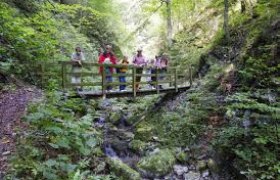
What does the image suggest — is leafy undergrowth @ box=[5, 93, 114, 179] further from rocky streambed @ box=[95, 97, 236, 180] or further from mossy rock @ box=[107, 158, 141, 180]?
rocky streambed @ box=[95, 97, 236, 180]

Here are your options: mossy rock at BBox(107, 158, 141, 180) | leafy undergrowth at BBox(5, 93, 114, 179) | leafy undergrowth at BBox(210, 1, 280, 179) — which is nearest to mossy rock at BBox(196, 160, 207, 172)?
leafy undergrowth at BBox(210, 1, 280, 179)

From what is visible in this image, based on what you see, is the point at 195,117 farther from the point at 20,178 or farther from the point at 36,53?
the point at 20,178

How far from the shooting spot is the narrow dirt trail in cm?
612

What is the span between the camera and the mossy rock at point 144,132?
1233cm

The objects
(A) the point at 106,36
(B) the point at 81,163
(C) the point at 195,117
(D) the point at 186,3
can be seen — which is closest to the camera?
(B) the point at 81,163

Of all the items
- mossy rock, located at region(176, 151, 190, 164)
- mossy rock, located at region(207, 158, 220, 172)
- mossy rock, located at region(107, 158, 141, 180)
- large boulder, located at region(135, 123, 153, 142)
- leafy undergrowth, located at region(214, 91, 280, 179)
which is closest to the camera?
leafy undergrowth, located at region(214, 91, 280, 179)

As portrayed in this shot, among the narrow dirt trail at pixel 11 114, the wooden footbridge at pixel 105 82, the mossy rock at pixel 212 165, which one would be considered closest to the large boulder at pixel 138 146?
the wooden footbridge at pixel 105 82

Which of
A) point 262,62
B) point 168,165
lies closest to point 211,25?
point 262,62

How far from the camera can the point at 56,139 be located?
259 inches

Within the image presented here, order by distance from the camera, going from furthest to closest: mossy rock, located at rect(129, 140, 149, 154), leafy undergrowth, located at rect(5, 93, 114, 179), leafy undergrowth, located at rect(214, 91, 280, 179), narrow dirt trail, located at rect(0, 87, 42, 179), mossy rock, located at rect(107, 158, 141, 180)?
mossy rock, located at rect(129, 140, 149, 154) → mossy rock, located at rect(107, 158, 141, 180) → leafy undergrowth, located at rect(214, 91, 280, 179) → narrow dirt trail, located at rect(0, 87, 42, 179) → leafy undergrowth, located at rect(5, 93, 114, 179)

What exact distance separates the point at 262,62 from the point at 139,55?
15.8 ft

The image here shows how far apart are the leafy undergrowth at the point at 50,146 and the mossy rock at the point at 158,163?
3.01 meters

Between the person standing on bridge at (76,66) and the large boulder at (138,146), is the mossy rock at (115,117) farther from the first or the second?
the person standing on bridge at (76,66)

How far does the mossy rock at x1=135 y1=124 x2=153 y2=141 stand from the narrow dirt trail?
4.20 m
